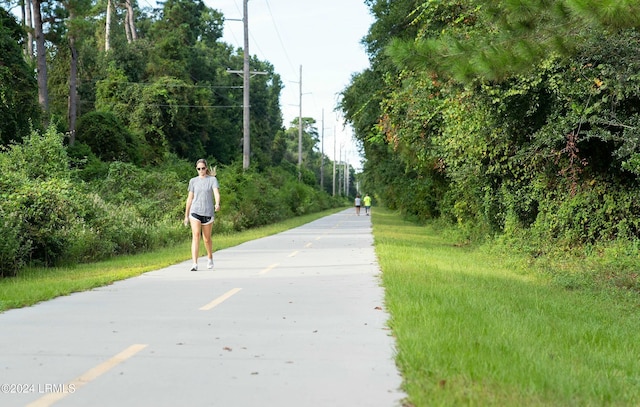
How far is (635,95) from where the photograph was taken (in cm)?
1132

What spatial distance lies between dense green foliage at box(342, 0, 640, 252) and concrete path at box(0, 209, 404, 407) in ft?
14.0

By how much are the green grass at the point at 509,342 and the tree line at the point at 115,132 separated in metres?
7.22

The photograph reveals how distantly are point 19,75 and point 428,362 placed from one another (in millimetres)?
27600

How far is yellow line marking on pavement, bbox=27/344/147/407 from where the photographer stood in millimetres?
4460

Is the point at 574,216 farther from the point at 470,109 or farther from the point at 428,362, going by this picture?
the point at 428,362

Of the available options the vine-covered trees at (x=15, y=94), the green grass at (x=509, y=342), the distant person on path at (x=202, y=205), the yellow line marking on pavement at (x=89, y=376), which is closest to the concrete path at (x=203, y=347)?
the yellow line marking on pavement at (x=89, y=376)

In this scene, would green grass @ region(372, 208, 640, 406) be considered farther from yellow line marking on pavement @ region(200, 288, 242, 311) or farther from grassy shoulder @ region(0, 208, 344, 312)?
grassy shoulder @ region(0, 208, 344, 312)

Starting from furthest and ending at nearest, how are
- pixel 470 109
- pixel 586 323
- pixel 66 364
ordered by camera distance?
pixel 470 109
pixel 586 323
pixel 66 364

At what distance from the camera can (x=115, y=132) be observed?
41000 millimetres

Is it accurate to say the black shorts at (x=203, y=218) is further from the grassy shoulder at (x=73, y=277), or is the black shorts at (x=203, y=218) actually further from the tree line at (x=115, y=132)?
the tree line at (x=115, y=132)

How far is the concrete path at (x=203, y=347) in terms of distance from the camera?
4668 mm

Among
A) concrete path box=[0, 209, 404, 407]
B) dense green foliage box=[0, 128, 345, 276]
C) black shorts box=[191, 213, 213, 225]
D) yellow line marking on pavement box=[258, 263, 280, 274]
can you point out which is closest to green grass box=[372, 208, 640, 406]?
concrete path box=[0, 209, 404, 407]

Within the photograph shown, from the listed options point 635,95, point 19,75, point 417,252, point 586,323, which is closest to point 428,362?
point 586,323

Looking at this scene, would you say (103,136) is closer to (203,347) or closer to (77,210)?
(77,210)
